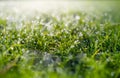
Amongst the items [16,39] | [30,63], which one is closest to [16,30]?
[16,39]

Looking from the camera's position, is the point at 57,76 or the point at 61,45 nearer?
the point at 57,76

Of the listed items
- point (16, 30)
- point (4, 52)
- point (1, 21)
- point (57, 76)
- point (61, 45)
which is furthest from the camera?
point (1, 21)

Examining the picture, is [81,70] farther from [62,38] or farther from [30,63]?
[62,38]

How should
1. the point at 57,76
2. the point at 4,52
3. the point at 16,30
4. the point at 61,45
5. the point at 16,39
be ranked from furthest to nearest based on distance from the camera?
the point at 16,30 → the point at 16,39 → the point at 61,45 → the point at 4,52 → the point at 57,76

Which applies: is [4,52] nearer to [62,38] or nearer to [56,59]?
[56,59]

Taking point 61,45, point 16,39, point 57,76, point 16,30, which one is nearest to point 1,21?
point 16,30

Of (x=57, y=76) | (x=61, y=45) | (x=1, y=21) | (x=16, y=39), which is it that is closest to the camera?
(x=57, y=76)
